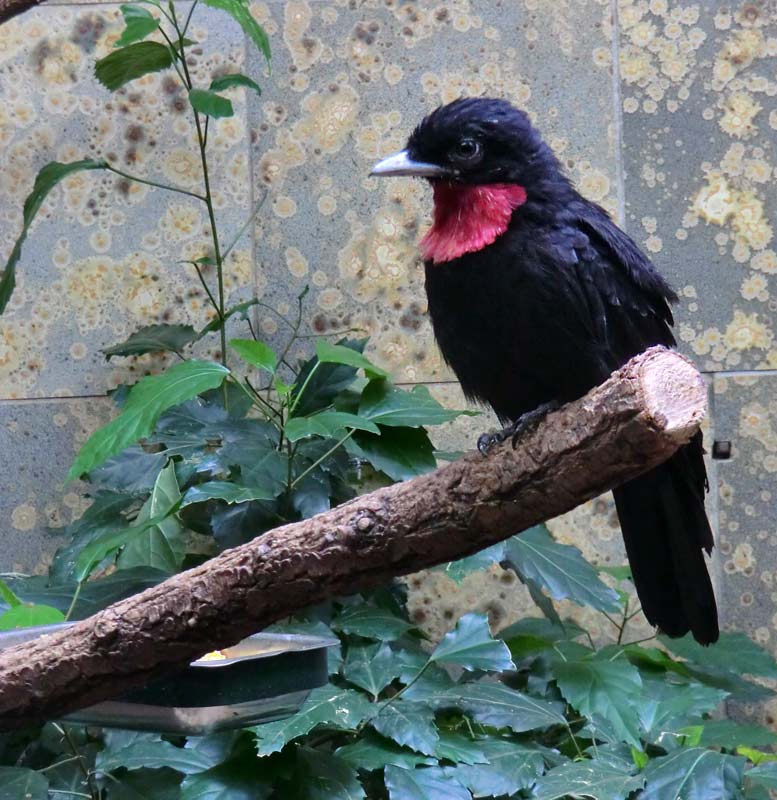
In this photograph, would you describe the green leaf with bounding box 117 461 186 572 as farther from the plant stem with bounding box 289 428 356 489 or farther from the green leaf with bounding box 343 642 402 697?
the green leaf with bounding box 343 642 402 697

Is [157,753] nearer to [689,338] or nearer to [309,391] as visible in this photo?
[309,391]

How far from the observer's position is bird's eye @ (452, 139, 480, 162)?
6.00 ft

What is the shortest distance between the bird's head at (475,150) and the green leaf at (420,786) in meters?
0.97

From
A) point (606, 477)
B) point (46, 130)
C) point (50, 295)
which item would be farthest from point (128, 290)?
point (606, 477)

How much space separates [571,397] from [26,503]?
1.59 metres

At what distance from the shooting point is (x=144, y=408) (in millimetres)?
1698

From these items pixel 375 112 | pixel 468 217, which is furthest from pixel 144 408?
pixel 375 112

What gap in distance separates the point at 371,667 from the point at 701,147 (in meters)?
1.57

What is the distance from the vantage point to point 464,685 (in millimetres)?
1983

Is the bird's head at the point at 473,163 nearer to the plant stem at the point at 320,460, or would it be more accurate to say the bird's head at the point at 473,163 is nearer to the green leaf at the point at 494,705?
the plant stem at the point at 320,460

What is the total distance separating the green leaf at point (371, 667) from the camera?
1916 millimetres

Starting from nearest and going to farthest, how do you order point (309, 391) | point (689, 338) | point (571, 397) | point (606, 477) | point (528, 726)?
point (606, 477), point (571, 397), point (528, 726), point (309, 391), point (689, 338)

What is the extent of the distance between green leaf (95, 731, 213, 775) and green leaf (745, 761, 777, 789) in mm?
887

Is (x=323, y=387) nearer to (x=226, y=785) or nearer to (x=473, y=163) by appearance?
(x=473, y=163)
